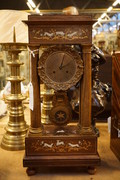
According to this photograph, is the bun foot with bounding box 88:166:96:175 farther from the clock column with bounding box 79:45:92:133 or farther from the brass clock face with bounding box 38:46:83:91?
the brass clock face with bounding box 38:46:83:91

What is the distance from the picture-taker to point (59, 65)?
114cm

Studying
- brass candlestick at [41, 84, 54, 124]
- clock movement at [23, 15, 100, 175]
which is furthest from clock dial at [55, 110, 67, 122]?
brass candlestick at [41, 84, 54, 124]

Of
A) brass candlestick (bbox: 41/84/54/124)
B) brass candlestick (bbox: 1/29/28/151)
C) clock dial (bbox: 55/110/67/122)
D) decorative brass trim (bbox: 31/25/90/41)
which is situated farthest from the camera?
brass candlestick (bbox: 41/84/54/124)

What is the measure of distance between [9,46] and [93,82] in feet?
1.82

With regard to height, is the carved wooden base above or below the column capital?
below

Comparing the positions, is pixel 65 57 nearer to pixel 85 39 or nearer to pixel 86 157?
pixel 85 39

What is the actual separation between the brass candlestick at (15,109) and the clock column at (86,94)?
454mm

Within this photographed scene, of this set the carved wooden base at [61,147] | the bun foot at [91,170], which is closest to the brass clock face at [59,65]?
the carved wooden base at [61,147]

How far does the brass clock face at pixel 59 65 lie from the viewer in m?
1.13

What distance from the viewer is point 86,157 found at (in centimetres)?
114

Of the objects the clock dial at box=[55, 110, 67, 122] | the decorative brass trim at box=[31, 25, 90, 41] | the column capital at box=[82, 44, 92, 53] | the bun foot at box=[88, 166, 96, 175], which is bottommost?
the bun foot at box=[88, 166, 96, 175]

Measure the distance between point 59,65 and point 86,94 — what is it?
7.5 inches

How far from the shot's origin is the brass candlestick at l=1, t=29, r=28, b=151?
1.42m

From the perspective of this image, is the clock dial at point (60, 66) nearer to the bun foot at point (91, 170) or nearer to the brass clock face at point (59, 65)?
the brass clock face at point (59, 65)
